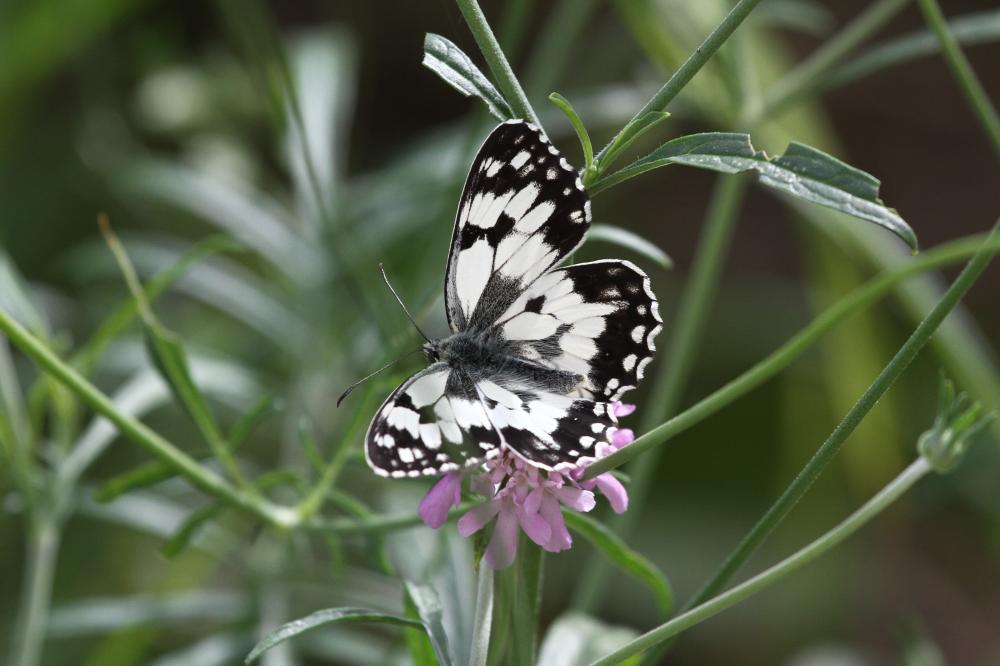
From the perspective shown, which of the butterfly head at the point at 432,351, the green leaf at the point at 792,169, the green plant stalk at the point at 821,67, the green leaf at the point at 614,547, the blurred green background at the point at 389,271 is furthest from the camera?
the blurred green background at the point at 389,271

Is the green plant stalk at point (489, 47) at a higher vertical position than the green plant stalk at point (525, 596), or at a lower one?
higher

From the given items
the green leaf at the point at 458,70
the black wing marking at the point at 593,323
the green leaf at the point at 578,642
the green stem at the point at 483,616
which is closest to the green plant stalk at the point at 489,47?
the green leaf at the point at 458,70

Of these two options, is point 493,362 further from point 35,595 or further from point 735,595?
point 35,595

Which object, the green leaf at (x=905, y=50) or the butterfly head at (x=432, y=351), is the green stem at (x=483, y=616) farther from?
the green leaf at (x=905, y=50)

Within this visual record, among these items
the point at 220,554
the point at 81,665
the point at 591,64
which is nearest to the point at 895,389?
the point at 591,64

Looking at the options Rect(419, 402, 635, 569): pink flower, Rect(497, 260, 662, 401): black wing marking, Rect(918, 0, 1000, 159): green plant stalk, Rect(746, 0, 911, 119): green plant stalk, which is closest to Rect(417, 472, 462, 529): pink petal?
Rect(419, 402, 635, 569): pink flower

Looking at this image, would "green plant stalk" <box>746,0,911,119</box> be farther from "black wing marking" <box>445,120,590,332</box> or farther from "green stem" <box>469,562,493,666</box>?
"green stem" <box>469,562,493,666</box>
